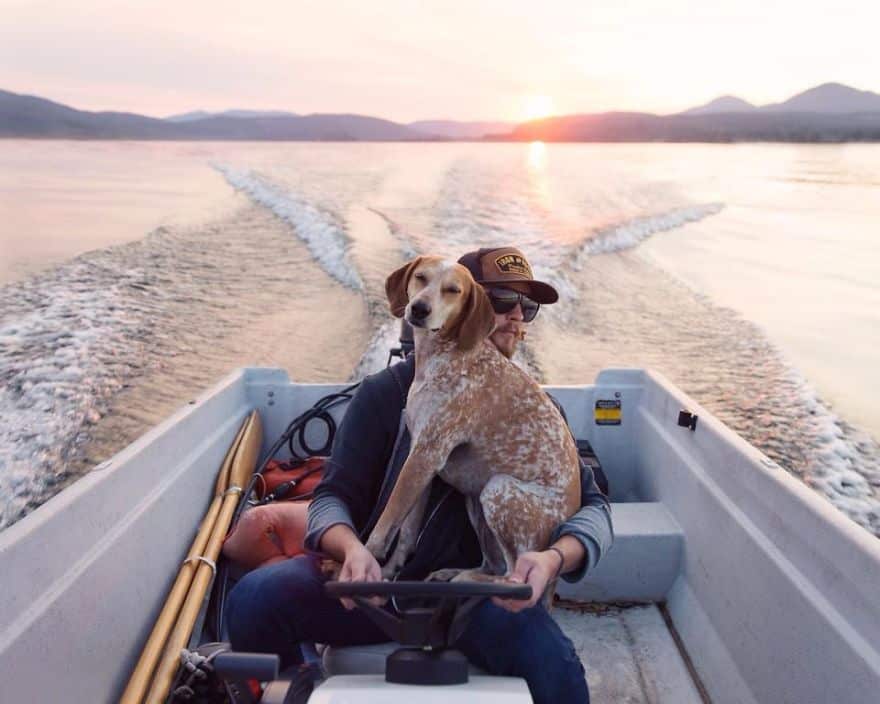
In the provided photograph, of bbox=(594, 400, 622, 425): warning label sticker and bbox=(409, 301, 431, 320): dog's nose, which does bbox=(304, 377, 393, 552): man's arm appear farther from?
bbox=(594, 400, 622, 425): warning label sticker

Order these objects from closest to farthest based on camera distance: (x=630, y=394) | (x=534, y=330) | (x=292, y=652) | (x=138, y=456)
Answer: (x=292, y=652)
(x=138, y=456)
(x=630, y=394)
(x=534, y=330)

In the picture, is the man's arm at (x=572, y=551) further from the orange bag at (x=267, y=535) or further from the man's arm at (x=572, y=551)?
the orange bag at (x=267, y=535)

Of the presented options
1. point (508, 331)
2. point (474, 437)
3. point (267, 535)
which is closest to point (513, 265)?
point (508, 331)

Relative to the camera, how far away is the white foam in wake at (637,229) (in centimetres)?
1271

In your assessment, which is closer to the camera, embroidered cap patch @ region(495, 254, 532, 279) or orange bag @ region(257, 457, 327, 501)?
embroidered cap patch @ region(495, 254, 532, 279)

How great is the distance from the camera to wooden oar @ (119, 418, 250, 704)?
5.87ft

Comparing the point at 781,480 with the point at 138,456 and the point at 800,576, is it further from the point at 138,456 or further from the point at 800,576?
the point at 138,456

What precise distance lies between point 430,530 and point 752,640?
3.17 feet

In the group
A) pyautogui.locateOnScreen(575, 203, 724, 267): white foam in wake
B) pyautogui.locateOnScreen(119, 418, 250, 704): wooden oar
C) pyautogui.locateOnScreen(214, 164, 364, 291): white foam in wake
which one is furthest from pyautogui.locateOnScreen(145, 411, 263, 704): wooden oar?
pyautogui.locateOnScreen(575, 203, 724, 267): white foam in wake

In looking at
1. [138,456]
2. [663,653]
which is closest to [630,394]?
[663,653]

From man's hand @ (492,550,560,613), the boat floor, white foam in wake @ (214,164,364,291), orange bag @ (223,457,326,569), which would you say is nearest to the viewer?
man's hand @ (492,550,560,613)

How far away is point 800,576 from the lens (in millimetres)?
1792

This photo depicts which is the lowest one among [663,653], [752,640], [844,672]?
[663,653]

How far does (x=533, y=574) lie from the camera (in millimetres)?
1496
